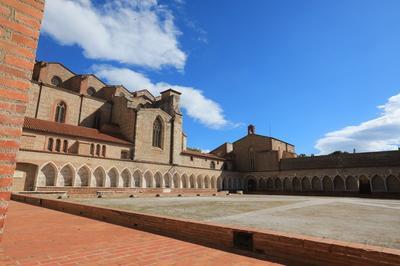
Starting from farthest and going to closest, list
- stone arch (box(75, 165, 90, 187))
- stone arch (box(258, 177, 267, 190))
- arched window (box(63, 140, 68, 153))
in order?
stone arch (box(258, 177, 267, 190))
arched window (box(63, 140, 68, 153))
stone arch (box(75, 165, 90, 187))

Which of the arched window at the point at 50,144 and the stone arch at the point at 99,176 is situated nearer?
the arched window at the point at 50,144

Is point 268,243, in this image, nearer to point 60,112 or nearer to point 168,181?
point 168,181

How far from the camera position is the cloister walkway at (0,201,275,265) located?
3547 millimetres

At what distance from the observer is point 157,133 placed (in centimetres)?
3575

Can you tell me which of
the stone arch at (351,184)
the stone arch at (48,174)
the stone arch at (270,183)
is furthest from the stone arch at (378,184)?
the stone arch at (48,174)

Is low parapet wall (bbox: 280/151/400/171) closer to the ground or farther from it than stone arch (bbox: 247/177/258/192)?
farther from it

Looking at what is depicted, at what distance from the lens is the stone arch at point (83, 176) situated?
24.6m

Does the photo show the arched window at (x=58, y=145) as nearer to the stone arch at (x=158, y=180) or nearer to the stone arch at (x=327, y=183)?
the stone arch at (x=158, y=180)

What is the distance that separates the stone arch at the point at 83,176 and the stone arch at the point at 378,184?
3766cm

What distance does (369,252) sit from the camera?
A: 3271 millimetres

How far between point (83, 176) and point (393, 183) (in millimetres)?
39683

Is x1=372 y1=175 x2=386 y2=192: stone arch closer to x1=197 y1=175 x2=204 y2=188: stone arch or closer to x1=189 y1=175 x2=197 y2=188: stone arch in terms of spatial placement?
x1=197 y1=175 x2=204 y2=188: stone arch

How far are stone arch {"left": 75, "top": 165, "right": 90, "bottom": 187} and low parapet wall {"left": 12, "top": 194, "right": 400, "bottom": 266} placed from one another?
66.9ft

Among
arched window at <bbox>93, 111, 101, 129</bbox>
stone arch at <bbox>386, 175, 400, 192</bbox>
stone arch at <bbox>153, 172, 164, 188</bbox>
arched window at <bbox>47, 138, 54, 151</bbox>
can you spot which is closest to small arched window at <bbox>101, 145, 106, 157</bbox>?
arched window at <bbox>47, 138, 54, 151</bbox>
